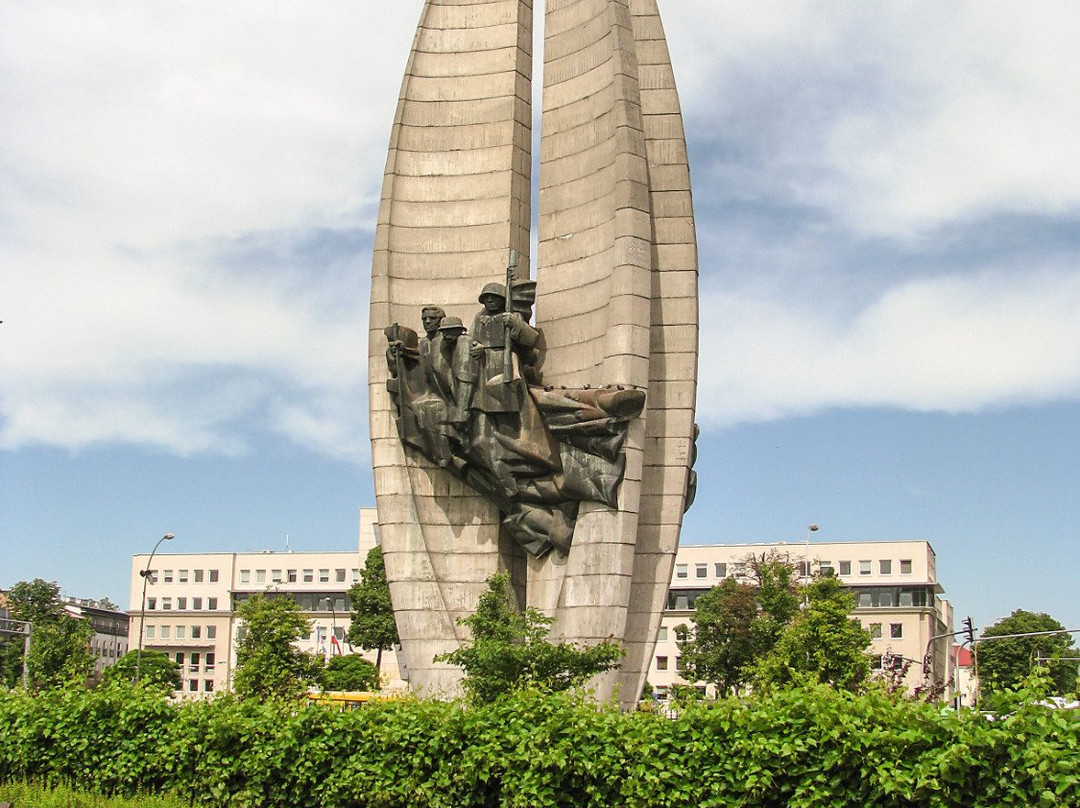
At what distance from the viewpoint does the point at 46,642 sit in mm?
50875

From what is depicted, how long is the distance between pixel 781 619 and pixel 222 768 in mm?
33229

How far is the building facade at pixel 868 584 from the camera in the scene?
72.6m

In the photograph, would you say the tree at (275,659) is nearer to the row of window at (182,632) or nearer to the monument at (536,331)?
the monument at (536,331)

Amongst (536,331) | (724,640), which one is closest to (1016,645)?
(724,640)

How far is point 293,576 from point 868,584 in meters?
37.8

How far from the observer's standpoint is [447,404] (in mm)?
23125

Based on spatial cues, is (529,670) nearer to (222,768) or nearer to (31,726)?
(222,768)

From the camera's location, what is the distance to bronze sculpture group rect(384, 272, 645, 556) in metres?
21.8

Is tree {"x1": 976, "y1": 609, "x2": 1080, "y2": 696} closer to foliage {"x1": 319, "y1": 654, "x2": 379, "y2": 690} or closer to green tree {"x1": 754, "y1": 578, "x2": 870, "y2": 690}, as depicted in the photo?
foliage {"x1": 319, "y1": 654, "x2": 379, "y2": 690}

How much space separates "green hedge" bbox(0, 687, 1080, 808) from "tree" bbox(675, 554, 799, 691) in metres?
32.1

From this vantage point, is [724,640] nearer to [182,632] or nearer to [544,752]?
[544,752]

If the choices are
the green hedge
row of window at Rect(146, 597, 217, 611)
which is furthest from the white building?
the green hedge

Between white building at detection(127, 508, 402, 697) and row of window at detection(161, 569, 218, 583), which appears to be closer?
white building at detection(127, 508, 402, 697)

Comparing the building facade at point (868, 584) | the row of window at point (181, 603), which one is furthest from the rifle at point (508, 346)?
the row of window at point (181, 603)
